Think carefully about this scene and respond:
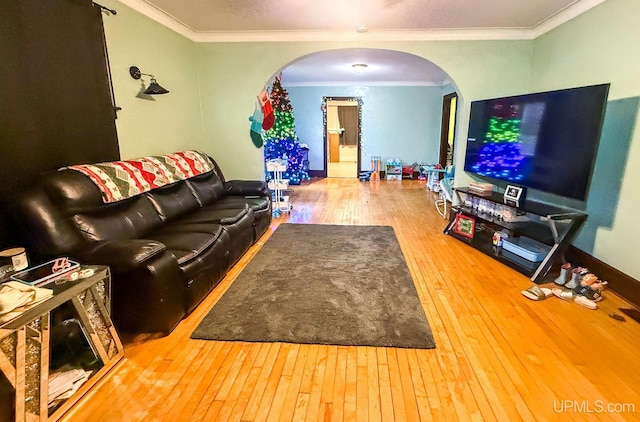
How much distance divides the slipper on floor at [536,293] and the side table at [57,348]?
294 centimetres

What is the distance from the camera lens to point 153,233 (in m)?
2.74

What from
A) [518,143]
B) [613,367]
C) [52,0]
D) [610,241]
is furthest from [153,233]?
[610,241]

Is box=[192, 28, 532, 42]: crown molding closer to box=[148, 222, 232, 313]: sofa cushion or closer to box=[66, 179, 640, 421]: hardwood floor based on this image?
box=[148, 222, 232, 313]: sofa cushion

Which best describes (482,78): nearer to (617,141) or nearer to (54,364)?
(617,141)

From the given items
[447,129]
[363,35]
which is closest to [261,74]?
[363,35]

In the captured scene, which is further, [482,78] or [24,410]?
[482,78]

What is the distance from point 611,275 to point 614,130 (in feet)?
3.99

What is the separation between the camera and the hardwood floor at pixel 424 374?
161 centimetres

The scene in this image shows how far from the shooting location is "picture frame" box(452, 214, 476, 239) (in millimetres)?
3807

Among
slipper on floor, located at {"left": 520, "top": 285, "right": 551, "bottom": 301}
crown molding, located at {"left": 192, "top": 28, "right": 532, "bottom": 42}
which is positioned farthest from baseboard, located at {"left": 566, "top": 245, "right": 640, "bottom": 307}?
crown molding, located at {"left": 192, "top": 28, "right": 532, "bottom": 42}

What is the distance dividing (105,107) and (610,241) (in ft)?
14.8

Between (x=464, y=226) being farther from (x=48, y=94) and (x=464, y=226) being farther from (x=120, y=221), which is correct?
(x=48, y=94)

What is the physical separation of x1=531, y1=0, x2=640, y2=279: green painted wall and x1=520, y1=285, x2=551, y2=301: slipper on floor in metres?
0.64

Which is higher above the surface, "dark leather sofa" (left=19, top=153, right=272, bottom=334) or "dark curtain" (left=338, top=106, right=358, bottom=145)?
"dark curtain" (left=338, top=106, right=358, bottom=145)
